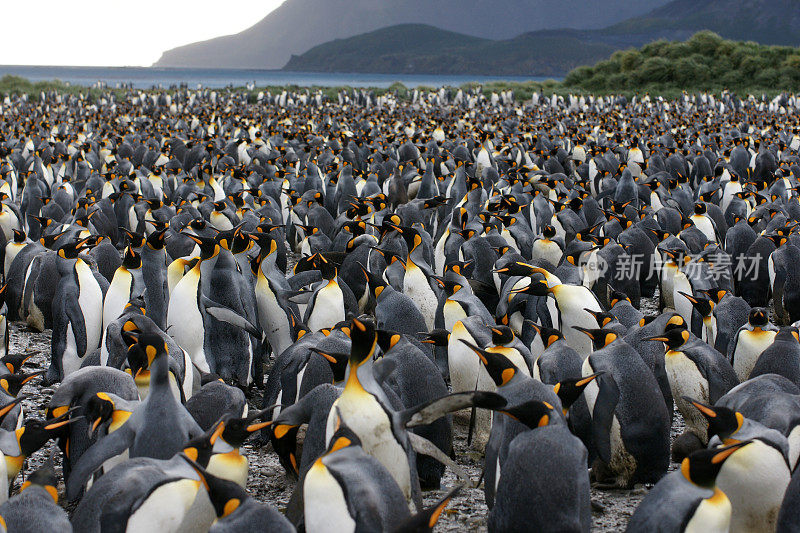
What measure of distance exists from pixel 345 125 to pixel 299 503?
1837 cm

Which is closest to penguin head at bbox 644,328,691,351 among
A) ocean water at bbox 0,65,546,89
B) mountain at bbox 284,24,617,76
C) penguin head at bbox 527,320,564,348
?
penguin head at bbox 527,320,564,348

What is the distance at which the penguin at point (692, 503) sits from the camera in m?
2.37

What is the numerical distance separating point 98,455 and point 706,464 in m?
2.04

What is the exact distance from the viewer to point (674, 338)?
396 centimetres

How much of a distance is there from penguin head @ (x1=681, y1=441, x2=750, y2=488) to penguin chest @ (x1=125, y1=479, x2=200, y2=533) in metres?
1.57

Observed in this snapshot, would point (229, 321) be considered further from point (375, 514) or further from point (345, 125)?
point (345, 125)

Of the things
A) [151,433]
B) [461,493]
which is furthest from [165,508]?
[461,493]

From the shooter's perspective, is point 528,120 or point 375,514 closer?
point 375,514

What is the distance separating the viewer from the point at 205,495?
2.56 meters

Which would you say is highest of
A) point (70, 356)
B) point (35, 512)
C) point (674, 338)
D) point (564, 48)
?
point (564, 48)

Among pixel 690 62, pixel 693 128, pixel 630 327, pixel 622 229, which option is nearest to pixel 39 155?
pixel 622 229

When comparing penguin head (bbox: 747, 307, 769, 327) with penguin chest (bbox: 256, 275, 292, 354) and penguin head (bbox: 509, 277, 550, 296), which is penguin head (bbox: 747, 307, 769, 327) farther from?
penguin chest (bbox: 256, 275, 292, 354)

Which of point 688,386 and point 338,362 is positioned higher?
point 338,362

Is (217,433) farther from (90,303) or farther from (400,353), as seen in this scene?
(90,303)
